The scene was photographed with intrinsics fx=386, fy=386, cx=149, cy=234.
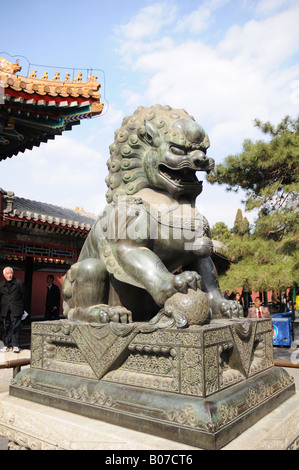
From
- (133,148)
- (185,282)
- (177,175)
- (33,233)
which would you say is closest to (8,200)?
(33,233)

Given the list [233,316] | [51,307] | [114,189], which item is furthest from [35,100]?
[233,316]

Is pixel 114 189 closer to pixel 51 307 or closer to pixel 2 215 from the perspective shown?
pixel 2 215

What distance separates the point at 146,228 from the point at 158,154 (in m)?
0.47

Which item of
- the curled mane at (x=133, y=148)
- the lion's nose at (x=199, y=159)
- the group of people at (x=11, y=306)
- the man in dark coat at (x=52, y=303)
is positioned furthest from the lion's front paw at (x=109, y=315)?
the man in dark coat at (x=52, y=303)

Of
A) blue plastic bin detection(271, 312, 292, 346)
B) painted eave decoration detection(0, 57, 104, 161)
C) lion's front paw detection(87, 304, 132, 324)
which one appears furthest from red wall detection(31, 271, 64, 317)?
lion's front paw detection(87, 304, 132, 324)

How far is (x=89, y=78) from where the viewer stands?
27.4ft

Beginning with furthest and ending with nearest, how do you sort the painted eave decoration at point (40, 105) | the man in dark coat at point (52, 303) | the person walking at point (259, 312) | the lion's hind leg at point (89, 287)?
the man in dark coat at point (52, 303) < the painted eave decoration at point (40, 105) < the person walking at point (259, 312) < the lion's hind leg at point (89, 287)

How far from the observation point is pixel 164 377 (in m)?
1.87

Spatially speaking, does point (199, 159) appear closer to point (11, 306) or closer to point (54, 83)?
point (11, 306)

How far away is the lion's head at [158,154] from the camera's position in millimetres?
2262

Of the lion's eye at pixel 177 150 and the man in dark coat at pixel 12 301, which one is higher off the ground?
the lion's eye at pixel 177 150

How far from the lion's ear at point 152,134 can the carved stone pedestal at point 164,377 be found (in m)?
1.07

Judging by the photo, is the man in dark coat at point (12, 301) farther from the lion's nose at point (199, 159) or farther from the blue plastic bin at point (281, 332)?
the blue plastic bin at point (281, 332)

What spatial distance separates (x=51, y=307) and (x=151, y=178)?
6.18 meters
